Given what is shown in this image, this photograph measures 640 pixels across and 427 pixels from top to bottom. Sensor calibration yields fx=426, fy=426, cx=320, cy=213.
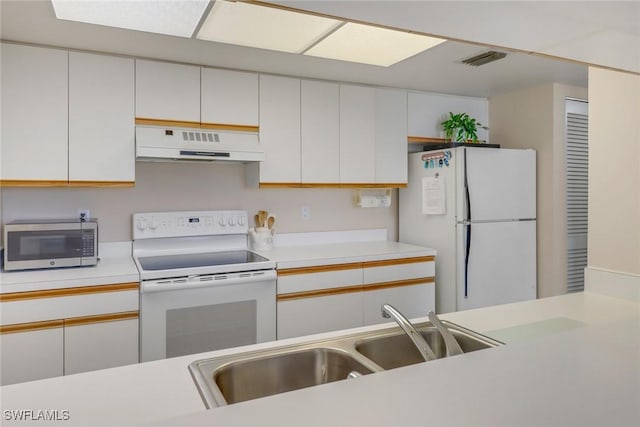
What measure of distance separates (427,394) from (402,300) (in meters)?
2.31

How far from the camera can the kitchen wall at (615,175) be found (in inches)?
67.3

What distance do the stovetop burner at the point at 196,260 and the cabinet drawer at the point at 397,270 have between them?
765 millimetres

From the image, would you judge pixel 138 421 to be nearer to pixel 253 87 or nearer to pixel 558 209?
pixel 253 87

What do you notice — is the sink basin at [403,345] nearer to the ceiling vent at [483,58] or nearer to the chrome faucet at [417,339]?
the chrome faucet at [417,339]

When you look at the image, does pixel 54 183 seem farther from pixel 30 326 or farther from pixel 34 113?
pixel 30 326

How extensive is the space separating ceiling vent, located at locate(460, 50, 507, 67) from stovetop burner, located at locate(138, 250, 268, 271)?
73.1 inches

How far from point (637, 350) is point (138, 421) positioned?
121 cm

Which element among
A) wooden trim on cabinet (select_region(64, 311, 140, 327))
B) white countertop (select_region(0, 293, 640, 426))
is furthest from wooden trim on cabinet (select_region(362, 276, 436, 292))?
white countertop (select_region(0, 293, 640, 426))

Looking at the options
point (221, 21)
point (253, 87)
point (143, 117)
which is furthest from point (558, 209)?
point (143, 117)

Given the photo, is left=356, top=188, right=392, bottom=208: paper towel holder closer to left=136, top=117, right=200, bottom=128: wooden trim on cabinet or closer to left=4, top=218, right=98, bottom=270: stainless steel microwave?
left=136, top=117, right=200, bottom=128: wooden trim on cabinet

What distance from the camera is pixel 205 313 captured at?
253cm

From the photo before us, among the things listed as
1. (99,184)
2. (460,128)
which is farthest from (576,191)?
(99,184)

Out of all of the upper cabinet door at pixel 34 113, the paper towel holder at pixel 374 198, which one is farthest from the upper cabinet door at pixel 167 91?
the paper towel holder at pixel 374 198

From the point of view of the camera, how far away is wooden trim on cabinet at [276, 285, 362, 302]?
275cm
